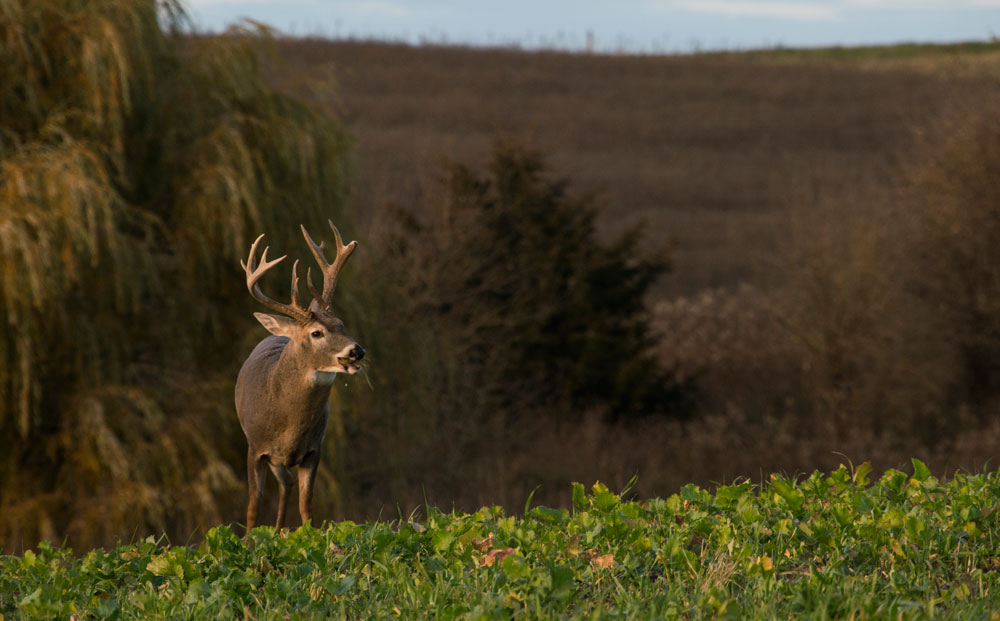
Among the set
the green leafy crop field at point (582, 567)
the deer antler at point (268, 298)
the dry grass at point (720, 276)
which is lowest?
the dry grass at point (720, 276)

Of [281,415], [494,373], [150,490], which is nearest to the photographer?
[281,415]

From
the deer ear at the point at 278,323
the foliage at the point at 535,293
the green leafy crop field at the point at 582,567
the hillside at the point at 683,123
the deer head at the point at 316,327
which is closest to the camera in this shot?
the deer head at the point at 316,327

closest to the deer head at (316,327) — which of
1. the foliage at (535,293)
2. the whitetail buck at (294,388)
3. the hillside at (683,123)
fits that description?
the whitetail buck at (294,388)

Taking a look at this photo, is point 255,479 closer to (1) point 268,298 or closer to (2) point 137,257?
(1) point 268,298

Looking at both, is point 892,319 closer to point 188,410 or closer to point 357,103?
point 188,410

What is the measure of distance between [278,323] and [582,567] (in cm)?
224

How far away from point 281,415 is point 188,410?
9739mm

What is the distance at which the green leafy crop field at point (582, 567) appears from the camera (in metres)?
3.65

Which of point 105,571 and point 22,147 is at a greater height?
point 22,147

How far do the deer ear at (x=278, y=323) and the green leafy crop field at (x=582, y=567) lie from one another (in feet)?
4.47

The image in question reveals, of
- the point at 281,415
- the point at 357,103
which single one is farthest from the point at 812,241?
the point at 357,103

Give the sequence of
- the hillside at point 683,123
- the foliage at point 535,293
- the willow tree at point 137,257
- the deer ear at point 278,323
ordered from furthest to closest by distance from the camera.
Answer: the hillside at point 683,123, the foliage at point 535,293, the willow tree at point 137,257, the deer ear at point 278,323

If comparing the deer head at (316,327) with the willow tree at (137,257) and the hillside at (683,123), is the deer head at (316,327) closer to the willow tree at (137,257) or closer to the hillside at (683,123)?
the willow tree at (137,257)

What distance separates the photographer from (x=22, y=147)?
35.7ft
